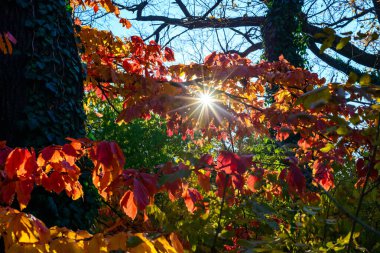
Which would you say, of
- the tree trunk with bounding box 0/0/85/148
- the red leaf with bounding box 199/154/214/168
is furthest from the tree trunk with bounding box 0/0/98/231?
the red leaf with bounding box 199/154/214/168

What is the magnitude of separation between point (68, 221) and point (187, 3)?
1433 centimetres

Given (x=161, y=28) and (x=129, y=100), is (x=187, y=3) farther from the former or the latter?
(x=129, y=100)

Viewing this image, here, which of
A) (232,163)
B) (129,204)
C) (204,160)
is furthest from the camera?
(129,204)

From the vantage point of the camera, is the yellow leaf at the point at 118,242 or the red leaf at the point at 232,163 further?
the red leaf at the point at 232,163

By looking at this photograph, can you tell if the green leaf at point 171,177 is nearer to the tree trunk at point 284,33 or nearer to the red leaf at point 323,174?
the red leaf at point 323,174

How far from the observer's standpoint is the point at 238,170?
6.71 ft

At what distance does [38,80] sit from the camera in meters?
3.49

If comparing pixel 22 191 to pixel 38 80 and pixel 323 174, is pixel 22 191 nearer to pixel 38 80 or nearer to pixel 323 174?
pixel 38 80

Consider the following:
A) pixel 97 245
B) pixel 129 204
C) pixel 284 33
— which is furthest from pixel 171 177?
pixel 284 33

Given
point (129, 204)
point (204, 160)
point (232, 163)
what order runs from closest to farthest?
1. point (232, 163)
2. point (204, 160)
3. point (129, 204)

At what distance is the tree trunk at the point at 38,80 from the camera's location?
3.40 m

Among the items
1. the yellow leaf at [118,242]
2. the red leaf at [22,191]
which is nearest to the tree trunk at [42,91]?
the red leaf at [22,191]

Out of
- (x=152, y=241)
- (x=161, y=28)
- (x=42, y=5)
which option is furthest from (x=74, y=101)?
(x=161, y=28)

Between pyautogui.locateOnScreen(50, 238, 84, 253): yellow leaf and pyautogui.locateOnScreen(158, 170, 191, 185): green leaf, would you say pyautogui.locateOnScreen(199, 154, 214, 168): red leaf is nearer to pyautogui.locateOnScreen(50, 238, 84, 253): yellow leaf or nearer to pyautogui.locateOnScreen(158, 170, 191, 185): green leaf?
pyautogui.locateOnScreen(158, 170, 191, 185): green leaf
